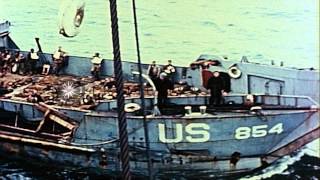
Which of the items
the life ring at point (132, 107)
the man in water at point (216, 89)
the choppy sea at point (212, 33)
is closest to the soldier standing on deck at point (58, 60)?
the choppy sea at point (212, 33)

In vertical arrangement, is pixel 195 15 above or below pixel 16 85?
above

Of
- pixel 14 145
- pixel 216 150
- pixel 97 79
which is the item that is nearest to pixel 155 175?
pixel 216 150

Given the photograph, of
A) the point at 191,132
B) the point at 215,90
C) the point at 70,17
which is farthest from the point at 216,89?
the point at 70,17

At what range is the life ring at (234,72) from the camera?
162 centimetres

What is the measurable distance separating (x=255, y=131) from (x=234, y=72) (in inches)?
5.7

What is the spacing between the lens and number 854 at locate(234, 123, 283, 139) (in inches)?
63.7

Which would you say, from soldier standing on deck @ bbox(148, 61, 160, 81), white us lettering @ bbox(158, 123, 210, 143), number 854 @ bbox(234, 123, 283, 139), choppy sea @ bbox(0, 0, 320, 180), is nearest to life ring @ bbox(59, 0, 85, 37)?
choppy sea @ bbox(0, 0, 320, 180)

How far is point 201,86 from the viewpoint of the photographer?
1.66 meters

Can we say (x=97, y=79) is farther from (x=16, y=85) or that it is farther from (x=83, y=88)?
(x=16, y=85)

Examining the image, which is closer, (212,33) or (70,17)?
(212,33)

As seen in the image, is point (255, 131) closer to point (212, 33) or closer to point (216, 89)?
point (216, 89)

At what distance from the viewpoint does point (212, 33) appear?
1.61 metres

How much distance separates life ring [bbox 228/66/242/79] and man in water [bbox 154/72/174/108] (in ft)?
0.46

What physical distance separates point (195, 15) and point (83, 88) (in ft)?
1.08
